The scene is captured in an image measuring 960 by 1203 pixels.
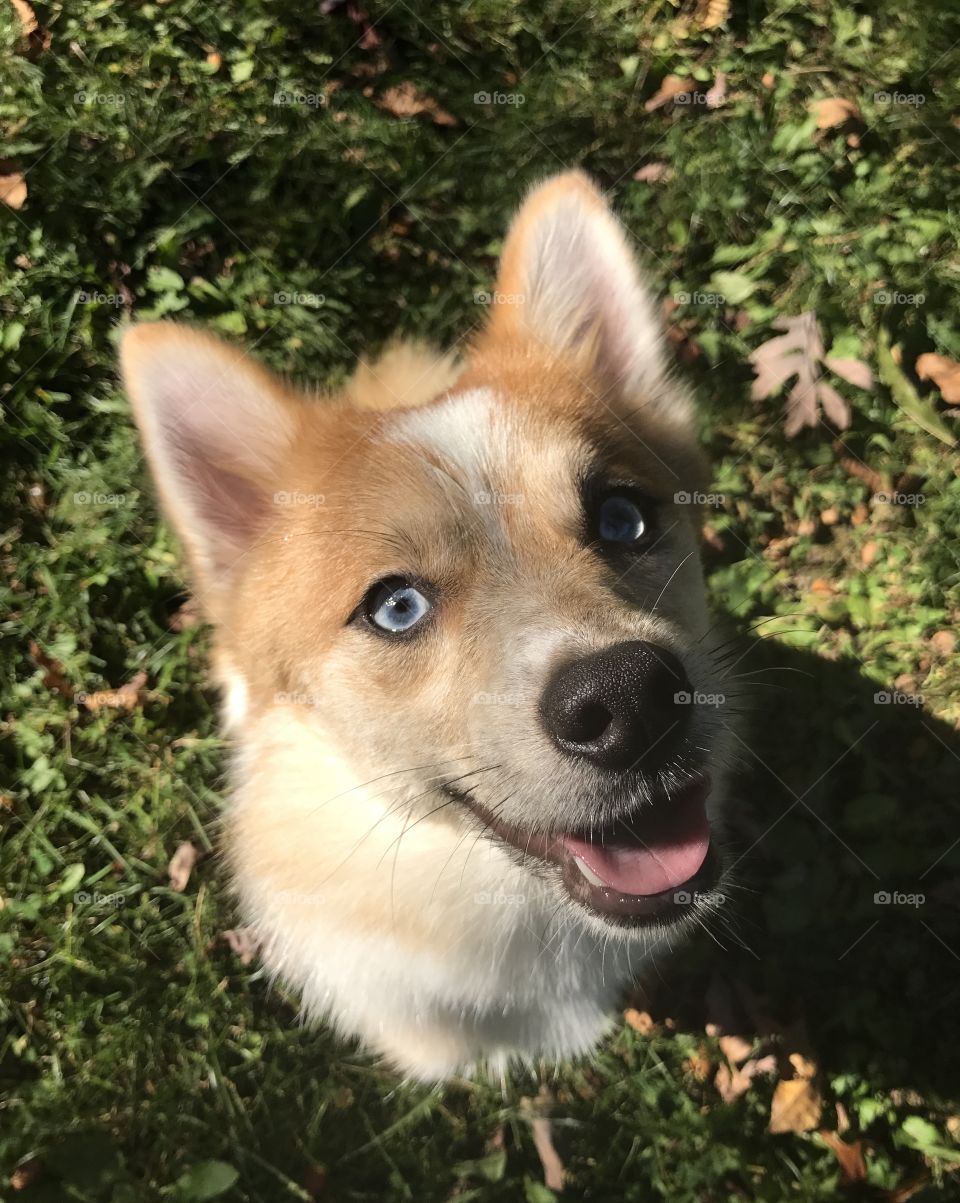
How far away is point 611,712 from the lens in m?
1.90

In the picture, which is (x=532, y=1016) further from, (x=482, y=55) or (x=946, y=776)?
(x=482, y=55)

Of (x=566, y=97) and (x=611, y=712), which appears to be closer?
(x=611, y=712)

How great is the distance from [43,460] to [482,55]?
9.22ft

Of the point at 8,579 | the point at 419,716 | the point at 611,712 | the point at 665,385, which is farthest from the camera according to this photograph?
the point at 8,579

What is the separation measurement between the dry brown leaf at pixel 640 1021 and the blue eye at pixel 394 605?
6.67 feet

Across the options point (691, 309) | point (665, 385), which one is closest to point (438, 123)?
point (691, 309)
